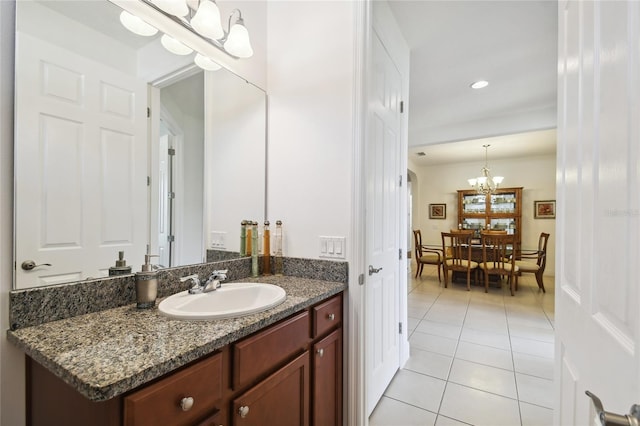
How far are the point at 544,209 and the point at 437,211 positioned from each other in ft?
7.18

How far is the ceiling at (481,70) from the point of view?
2.13 metres

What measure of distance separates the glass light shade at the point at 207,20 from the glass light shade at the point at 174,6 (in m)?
0.05

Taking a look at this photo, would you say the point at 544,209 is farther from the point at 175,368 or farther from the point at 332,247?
the point at 175,368

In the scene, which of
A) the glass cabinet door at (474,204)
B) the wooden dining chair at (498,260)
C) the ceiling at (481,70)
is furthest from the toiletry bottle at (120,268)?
the glass cabinet door at (474,204)

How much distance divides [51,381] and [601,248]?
1.41 m

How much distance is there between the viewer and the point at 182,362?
68 centimetres

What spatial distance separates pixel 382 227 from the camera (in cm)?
190

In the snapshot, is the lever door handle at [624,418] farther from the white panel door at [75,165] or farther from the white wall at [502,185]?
the white wall at [502,185]

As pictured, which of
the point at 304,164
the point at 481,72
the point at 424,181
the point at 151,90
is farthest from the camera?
the point at 424,181

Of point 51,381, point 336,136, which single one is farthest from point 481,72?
point 51,381

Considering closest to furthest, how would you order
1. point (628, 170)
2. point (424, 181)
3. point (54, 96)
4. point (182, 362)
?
point (628, 170) < point (182, 362) < point (54, 96) < point (424, 181)

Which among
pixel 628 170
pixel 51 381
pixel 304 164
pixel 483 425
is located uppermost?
pixel 304 164

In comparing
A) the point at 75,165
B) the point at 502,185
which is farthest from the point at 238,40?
the point at 502,185

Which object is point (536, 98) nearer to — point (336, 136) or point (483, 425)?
point (336, 136)
